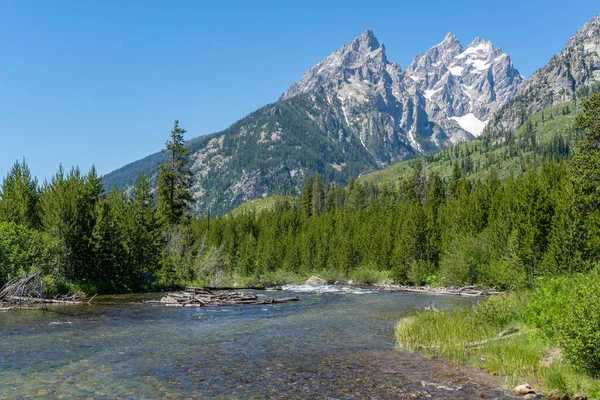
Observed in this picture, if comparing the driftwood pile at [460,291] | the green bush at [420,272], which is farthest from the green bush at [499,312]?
the green bush at [420,272]

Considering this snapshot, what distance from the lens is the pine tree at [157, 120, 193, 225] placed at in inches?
3157

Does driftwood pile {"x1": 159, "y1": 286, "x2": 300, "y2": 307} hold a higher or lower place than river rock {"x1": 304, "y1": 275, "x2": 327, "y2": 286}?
higher

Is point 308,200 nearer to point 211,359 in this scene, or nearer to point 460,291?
point 460,291

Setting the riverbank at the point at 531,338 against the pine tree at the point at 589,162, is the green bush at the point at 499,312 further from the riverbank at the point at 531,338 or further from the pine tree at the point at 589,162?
the pine tree at the point at 589,162

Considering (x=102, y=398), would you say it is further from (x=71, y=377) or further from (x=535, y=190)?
(x=535, y=190)

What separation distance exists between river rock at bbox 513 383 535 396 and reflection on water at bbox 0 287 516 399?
0.83 m

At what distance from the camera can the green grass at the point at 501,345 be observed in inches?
634

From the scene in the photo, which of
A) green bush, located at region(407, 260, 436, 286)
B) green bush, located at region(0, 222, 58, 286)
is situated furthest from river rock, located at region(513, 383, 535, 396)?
green bush, located at region(407, 260, 436, 286)

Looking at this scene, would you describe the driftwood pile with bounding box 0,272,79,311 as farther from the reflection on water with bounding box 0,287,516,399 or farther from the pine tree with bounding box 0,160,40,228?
the pine tree with bounding box 0,160,40,228

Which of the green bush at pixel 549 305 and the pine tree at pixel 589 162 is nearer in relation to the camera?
the green bush at pixel 549 305

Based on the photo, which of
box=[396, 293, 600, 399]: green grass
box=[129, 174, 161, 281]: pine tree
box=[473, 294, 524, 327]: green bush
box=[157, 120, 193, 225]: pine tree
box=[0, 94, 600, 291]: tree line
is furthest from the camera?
box=[157, 120, 193, 225]: pine tree

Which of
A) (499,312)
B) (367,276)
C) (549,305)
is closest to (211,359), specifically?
(549,305)

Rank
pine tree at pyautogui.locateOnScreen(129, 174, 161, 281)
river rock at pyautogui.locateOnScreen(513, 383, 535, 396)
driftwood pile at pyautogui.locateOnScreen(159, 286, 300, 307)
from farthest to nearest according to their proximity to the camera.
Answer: pine tree at pyautogui.locateOnScreen(129, 174, 161, 281), driftwood pile at pyautogui.locateOnScreen(159, 286, 300, 307), river rock at pyautogui.locateOnScreen(513, 383, 535, 396)

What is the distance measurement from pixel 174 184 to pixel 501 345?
6936 centimetres
